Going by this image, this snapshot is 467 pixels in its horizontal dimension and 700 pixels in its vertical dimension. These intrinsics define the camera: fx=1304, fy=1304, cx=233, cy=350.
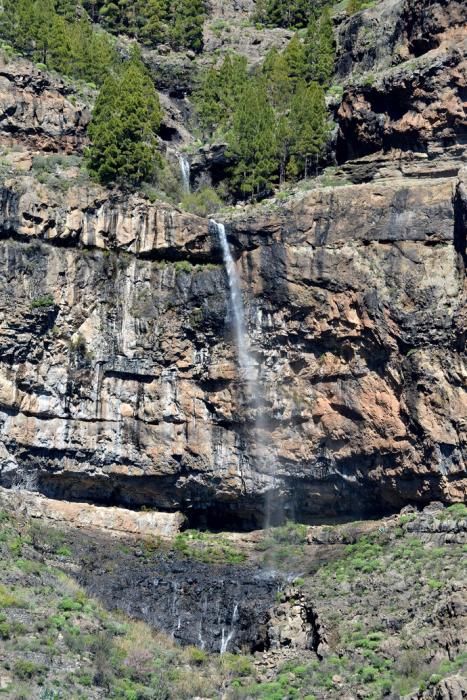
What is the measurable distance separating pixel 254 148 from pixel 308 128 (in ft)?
9.22

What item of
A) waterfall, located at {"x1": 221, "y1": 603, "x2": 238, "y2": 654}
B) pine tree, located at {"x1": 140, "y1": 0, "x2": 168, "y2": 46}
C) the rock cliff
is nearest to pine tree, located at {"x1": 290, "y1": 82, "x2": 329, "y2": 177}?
the rock cliff

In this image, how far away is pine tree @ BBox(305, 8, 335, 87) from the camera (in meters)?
74.4

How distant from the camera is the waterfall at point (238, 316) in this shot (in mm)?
56188

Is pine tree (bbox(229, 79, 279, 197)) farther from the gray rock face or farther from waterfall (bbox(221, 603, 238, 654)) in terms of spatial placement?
waterfall (bbox(221, 603, 238, 654))

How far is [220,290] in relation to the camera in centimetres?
5691

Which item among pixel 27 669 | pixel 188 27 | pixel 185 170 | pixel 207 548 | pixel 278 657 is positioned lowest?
pixel 27 669

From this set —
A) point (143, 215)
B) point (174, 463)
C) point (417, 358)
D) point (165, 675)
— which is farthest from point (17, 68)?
point (165, 675)

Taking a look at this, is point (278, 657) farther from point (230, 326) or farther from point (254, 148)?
point (254, 148)

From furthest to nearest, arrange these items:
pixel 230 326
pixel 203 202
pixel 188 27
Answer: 1. pixel 188 27
2. pixel 203 202
3. pixel 230 326

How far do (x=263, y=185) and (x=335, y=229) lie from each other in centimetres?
949

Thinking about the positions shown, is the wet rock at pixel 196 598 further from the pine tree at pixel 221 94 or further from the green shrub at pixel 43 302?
the pine tree at pixel 221 94

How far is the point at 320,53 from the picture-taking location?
75.4 m

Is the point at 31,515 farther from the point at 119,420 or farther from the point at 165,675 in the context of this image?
the point at 165,675

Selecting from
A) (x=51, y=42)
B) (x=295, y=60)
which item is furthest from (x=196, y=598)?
(x=295, y=60)
